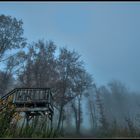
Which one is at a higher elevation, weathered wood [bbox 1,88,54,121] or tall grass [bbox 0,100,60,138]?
weathered wood [bbox 1,88,54,121]

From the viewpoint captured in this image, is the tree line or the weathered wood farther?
the tree line

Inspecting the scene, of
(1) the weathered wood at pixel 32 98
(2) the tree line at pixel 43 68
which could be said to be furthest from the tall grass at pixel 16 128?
(2) the tree line at pixel 43 68

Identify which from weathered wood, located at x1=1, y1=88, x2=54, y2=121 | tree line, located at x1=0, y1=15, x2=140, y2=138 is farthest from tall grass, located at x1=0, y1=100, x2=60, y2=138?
tree line, located at x1=0, y1=15, x2=140, y2=138

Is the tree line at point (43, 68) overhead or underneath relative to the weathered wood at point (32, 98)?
overhead

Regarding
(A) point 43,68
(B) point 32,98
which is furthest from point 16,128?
(A) point 43,68

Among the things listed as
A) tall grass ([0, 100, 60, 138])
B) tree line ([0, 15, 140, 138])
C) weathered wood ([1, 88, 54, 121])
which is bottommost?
tall grass ([0, 100, 60, 138])

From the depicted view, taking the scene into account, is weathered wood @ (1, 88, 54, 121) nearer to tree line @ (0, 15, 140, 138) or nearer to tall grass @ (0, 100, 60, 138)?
tall grass @ (0, 100, 60, 138)

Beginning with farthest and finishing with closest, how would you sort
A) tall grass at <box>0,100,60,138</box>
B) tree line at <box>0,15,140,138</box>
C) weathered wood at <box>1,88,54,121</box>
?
tree line at <box>0,15,140,138</box> < weathered wood at <box>1,88,54,121</box> < tall grass at <box>0,100,60,138</box>

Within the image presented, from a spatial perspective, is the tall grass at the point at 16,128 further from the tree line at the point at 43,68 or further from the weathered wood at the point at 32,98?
the tree line at the point at 43,68

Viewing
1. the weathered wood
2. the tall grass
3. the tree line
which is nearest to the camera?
the tall grass

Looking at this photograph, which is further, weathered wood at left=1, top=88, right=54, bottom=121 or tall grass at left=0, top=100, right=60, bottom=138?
weathered wood at left=1, top=88, right=54, bottom=121

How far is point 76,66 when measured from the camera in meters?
31.4

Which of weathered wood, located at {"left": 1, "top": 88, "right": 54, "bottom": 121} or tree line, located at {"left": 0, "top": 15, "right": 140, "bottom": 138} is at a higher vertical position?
tree line, located at {"left": 0, "top": 15, "right": 140, "bottom": 138}

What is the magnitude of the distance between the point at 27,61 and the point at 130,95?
3180 centimetres
